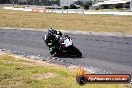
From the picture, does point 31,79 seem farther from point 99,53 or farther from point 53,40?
point 99,53

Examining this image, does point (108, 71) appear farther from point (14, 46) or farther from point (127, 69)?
point (14, 46)

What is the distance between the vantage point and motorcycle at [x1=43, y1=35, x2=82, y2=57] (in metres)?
18.1

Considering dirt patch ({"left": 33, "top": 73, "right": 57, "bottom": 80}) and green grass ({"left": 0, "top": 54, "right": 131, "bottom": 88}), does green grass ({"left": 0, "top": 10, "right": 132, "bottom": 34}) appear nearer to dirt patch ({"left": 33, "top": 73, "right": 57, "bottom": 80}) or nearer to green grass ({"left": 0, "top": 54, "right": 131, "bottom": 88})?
green grass ({"left": 0, "top": 54, "right": 131, "bottom": 88})

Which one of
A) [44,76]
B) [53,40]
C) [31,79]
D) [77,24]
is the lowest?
[77,24]

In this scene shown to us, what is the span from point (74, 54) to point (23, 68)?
17.2 feet

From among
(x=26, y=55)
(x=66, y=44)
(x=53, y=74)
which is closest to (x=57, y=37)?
(x=66, y=44)

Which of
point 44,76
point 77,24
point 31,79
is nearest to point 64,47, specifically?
point 44,76

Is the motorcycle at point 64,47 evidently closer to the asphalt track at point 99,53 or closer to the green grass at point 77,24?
the asphalt track at point 99,53

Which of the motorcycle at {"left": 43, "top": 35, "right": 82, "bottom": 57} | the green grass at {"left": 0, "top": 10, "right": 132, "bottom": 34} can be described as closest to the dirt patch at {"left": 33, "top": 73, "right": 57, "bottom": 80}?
the motorcycle at {"left": 43, "top": 35, "right": 82, "bottom": 57}

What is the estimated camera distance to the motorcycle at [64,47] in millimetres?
18125

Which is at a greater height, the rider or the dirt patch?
the rider

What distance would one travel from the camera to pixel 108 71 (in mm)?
14742

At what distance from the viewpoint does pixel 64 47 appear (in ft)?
60.0

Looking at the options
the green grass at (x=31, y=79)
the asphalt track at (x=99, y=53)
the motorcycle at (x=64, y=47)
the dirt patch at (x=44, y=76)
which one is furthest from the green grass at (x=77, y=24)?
the dirt patch at (x=44, y=76)
